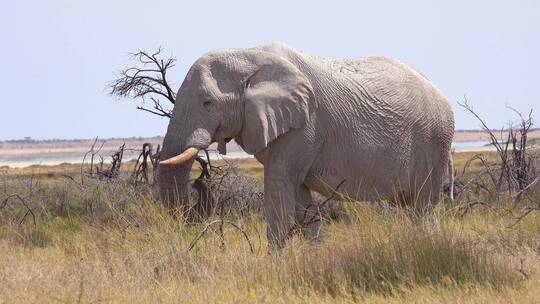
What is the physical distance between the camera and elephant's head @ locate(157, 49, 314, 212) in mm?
7633

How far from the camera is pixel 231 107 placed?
25.6ft

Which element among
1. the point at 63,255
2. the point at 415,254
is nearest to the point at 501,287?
the point at 415,254

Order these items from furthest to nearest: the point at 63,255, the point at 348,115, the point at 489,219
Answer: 1. the point at 489,219
2. the point at 63,255
3. the point at 348,115

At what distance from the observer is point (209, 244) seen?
7.96 m

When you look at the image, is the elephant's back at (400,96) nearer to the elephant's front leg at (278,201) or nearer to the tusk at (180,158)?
the elephant's front leg at (278,201)

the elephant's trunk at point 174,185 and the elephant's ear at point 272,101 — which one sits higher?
the elephant's ear at point 272,101

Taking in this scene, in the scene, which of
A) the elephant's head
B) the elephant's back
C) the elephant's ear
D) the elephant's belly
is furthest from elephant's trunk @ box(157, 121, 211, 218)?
the elephant's back

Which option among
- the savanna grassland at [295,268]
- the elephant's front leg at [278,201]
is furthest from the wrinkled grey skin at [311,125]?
the savanna grassland at [295,268]

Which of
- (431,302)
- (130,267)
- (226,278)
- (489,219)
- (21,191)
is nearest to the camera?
(431,302)

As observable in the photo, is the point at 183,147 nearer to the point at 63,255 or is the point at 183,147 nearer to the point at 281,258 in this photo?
the point at 281,258

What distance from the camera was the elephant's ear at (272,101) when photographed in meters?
7.76

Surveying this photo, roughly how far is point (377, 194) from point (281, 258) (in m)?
1.60

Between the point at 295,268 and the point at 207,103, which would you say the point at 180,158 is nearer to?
the point at 207,103

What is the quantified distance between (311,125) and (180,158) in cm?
119
